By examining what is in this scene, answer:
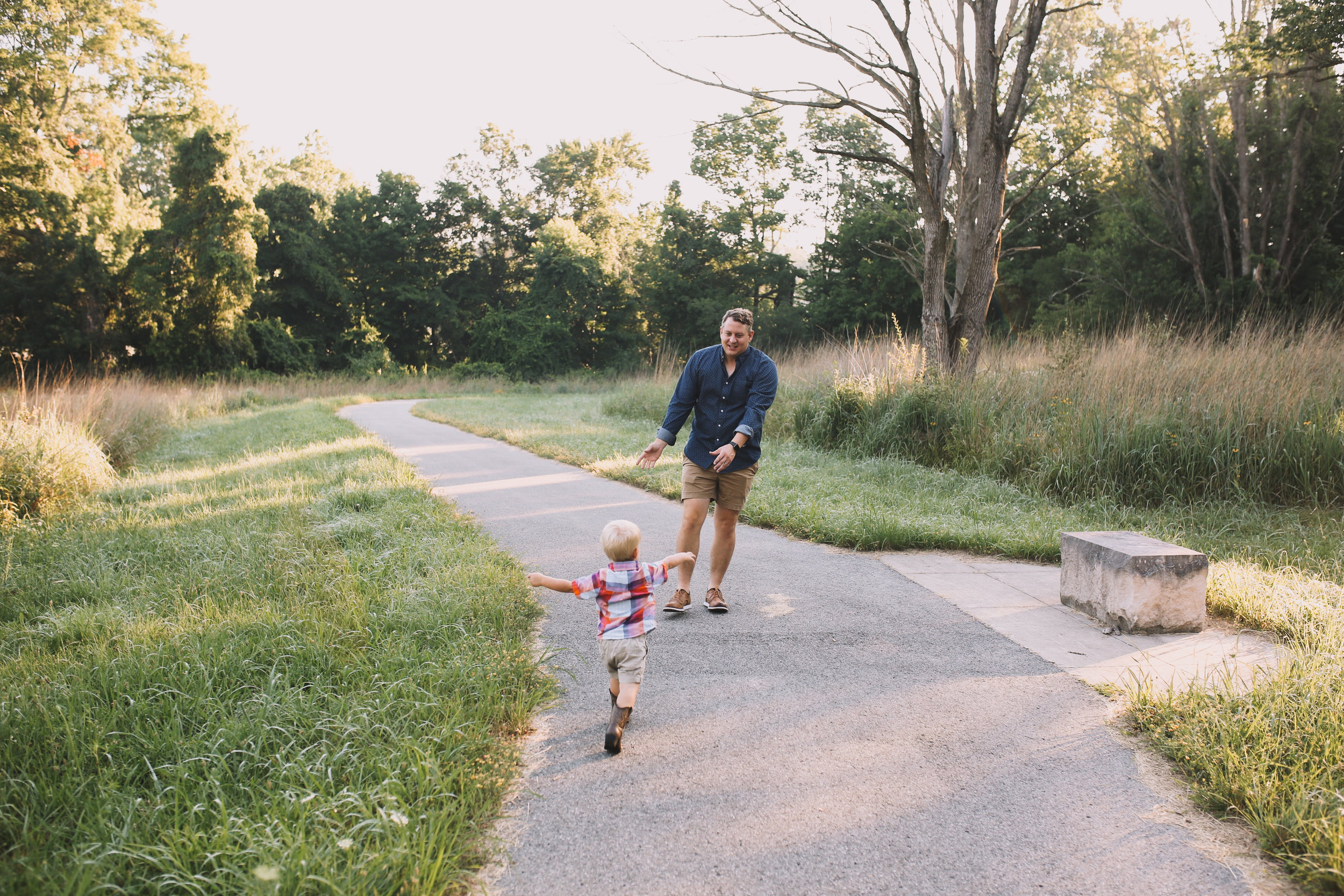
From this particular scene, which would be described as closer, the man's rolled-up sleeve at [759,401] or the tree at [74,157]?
the man's rolled-up sleeve at [759,401]

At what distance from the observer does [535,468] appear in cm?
1055

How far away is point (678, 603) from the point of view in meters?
4.71

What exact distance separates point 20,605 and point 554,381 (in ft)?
112

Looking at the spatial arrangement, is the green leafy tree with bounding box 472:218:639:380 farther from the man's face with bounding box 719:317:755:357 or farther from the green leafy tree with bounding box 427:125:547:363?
the man's face with bounding box 719:317:755:357

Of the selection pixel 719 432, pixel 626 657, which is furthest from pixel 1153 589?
pixel 626 657

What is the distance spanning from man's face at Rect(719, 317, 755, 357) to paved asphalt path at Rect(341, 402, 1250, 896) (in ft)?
5.53

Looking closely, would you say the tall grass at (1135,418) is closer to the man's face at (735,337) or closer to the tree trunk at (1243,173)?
the man's face at (735,337)

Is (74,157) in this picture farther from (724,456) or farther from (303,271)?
(724,456)

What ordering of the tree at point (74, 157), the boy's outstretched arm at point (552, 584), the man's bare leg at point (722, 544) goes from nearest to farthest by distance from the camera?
the boy's outstretched arm at point (552, 584), the man's bare leg at point (722, 544), the tree at point (74, 157)

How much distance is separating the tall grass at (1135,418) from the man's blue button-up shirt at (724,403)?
189 inches

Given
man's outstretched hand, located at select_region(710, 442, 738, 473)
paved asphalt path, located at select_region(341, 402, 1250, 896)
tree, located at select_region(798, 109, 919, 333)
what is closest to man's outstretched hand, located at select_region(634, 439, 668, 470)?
man's outstretched hand, located at select_region(710, 442, 738, 473)

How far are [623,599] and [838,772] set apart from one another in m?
1.12

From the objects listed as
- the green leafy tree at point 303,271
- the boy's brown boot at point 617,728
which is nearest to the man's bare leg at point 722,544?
the boy's brown boot at point 617,728

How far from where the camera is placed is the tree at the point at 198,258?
29438mm
